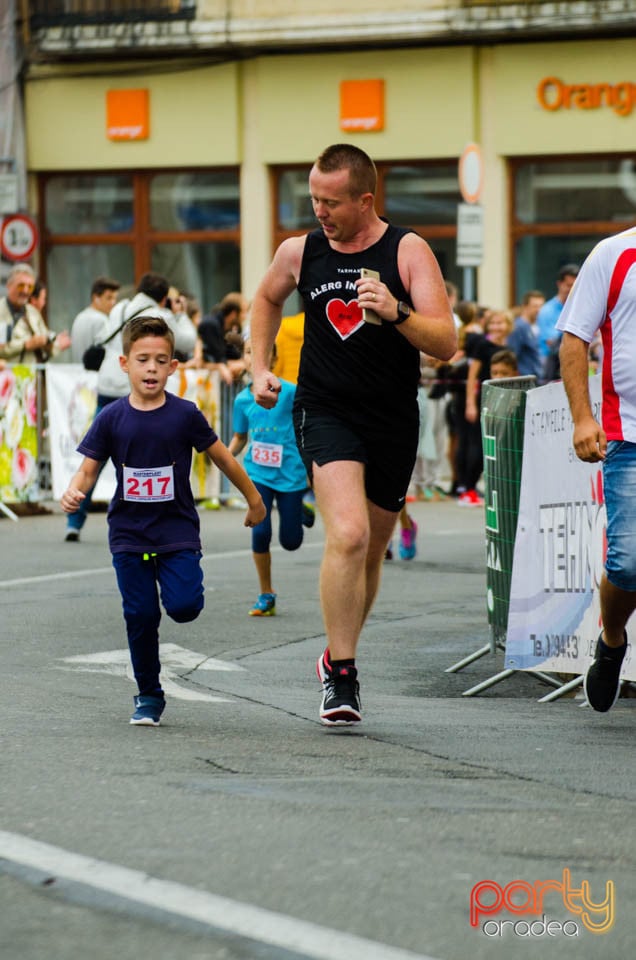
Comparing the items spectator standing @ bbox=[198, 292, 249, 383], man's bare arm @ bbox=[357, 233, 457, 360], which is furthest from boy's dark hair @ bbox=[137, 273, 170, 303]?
man's bare arm @ bbox=[357, 233, 457, 360]

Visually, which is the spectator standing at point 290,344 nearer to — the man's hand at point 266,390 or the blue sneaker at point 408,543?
the blue sneaker at point 408,543

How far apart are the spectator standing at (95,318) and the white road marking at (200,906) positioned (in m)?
13.8

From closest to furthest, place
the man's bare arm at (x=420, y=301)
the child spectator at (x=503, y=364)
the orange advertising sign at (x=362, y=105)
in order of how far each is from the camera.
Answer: the man's bare arm at (x=420, y=301) < the child spectator at (x=503, y=364) < the orange advertising sign at (x=362, y=105)

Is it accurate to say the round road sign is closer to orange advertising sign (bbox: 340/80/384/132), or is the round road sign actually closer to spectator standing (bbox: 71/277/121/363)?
orange advertising sign (bbox: 340/80/384/132)

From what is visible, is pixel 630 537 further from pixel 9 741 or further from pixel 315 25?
pixel 315 25

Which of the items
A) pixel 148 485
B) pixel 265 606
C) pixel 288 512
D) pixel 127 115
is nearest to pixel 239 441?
pixel 288 512

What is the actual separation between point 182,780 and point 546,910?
1782 millimetres

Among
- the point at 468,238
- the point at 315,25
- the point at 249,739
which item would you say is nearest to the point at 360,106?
the point at 315,25

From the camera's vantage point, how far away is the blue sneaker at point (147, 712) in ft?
24.5

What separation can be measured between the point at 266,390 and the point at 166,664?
2.39m

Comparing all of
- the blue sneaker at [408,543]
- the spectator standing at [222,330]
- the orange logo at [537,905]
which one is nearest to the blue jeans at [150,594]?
the orange logo at [537,905]

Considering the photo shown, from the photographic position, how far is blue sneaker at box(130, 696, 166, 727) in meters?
7.46

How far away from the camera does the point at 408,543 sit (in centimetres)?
1488

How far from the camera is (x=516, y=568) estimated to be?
28.7 feet
